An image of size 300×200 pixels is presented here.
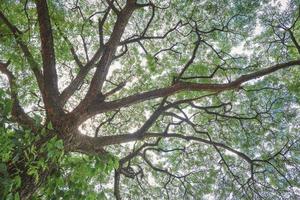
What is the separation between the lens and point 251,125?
7.05 m

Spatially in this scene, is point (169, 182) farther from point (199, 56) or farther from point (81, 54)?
point (81, 54)

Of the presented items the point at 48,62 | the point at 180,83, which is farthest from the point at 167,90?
the point at 48,62

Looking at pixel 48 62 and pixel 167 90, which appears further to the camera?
pixel 167 90

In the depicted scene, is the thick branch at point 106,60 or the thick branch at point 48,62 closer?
the thick branch at point 48,62

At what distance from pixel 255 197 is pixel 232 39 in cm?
354

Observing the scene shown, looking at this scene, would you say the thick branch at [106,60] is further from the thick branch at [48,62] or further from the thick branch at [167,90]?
the thick branch at [48,62]

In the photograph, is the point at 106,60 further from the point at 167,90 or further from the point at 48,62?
the point at 167,90

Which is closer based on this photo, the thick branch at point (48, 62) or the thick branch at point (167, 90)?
the thick branch at point (48, 62)

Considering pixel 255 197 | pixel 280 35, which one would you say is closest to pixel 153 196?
pixel 255 197

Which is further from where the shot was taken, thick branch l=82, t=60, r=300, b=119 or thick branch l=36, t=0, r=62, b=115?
thick branch l=82, t=60, r=300, b=119

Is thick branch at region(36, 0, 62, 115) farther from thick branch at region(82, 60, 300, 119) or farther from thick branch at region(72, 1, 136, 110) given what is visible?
thick branch at region(82, 60, 300, 119)

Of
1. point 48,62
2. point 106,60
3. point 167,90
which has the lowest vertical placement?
point 48,62

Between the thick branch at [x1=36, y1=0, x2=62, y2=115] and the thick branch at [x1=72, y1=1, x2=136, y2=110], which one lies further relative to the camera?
the thick branch at [x1=72, y1=1, x2=136, y2=110]

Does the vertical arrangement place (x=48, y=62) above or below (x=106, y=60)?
below
